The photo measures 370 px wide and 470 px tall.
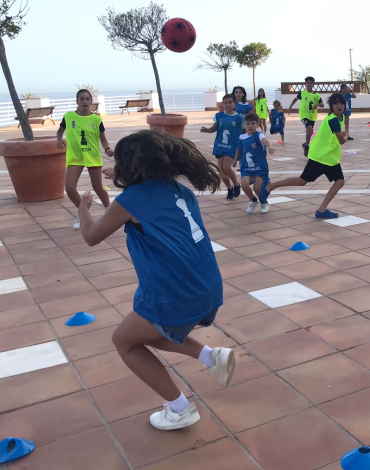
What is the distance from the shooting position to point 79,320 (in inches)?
154

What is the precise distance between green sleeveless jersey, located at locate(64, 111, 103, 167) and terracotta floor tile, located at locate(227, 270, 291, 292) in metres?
2.71

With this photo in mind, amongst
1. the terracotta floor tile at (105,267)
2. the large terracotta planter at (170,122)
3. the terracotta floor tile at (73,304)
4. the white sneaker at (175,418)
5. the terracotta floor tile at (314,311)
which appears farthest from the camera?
Answer: the large terracotta planter at (170,122)

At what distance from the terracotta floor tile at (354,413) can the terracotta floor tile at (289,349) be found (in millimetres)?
449

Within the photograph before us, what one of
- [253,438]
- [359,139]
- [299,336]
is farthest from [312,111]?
[253,438]

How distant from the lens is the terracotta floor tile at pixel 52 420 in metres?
2.68

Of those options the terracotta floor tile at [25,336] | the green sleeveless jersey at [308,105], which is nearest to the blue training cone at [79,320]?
the terracotta floor tile at [25,336]

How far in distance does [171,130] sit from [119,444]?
11.7m

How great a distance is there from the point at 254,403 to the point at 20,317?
2090 millimetres

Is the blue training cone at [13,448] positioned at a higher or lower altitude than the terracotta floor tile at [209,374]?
higher

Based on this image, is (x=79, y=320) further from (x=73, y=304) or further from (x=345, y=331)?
(x=345, y=331)

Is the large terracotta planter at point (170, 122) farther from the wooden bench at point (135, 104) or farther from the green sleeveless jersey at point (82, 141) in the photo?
the wooden bench at point (135, 104)

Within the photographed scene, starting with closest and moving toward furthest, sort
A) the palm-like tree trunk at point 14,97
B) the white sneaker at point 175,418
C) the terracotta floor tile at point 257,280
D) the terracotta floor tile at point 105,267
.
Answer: the white sneaker at point 175,418, the terracotta floor tile at point 257,280, the terracotta floor tile at point 105,267, the palm-like tree trunk at point 14,97

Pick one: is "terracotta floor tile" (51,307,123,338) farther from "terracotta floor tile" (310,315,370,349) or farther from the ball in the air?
the ball in the air

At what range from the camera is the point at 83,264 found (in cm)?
528
